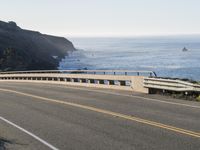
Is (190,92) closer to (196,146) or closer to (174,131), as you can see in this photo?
(174,131)

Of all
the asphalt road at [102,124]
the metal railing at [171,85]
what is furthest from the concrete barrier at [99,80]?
the asphalt road at [102,124]

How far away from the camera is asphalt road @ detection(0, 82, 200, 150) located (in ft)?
38.4

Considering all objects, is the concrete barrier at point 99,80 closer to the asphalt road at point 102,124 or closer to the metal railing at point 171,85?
the metal railing at point 171,85

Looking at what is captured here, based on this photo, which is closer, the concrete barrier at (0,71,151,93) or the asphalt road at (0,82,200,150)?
the asphalt road at (0,82,200,150)

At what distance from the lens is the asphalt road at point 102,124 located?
11719 millimetres

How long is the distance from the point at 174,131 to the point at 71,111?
6005 mm

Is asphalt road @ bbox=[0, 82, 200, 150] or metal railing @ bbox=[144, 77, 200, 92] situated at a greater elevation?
metal railing @ bbox=[144, 77, 200, 92]

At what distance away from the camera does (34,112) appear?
18.4 metres

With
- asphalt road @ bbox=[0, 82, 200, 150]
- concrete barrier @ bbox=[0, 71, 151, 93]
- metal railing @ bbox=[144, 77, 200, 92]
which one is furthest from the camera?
concrete barrier @ bbox=[0, 71, 151, 93]

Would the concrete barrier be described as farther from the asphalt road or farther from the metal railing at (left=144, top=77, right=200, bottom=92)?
the asphalt road

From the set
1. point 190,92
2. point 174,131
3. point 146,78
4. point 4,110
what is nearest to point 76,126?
point 174,131

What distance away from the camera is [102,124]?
1466 centimetres

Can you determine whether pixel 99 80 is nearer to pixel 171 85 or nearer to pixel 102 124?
pixel 171 85

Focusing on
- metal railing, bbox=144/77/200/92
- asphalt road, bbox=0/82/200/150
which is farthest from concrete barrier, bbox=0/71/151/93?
asphalt road, bbox=0/82/200/150
